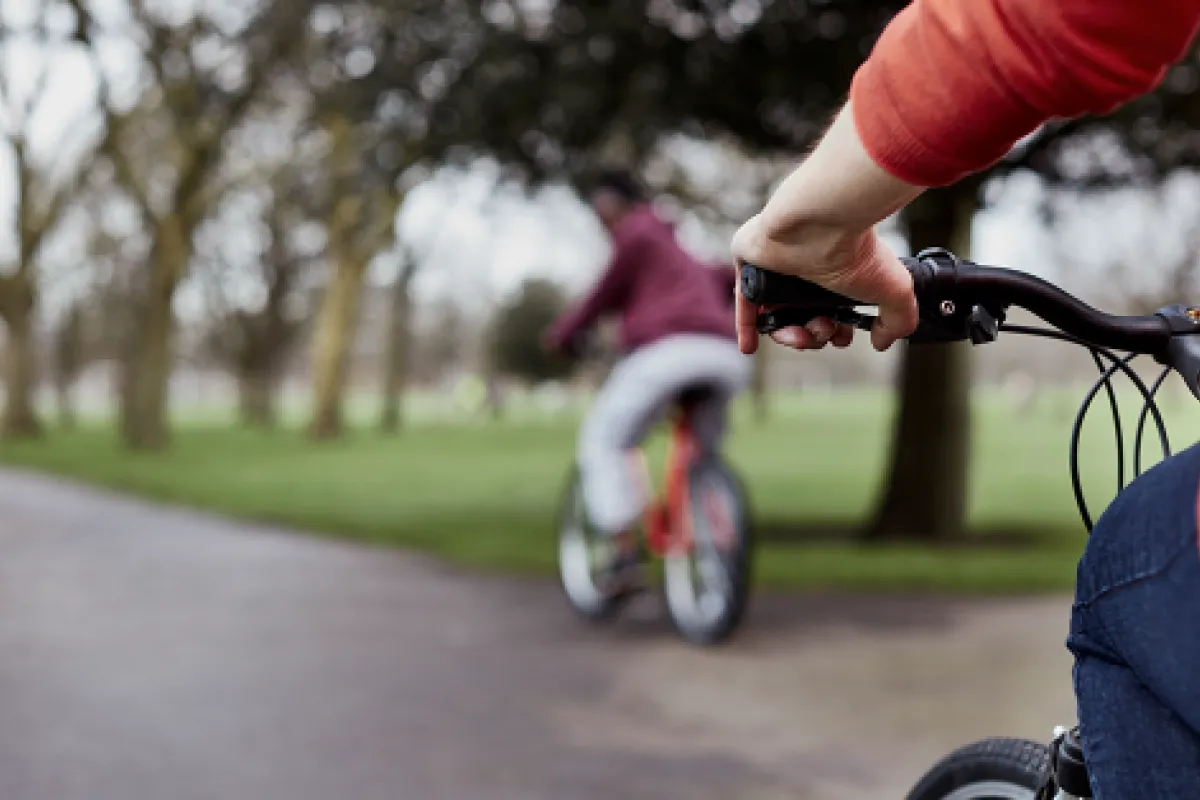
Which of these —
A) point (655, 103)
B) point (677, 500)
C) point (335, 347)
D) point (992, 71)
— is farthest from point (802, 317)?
point (335, 347)

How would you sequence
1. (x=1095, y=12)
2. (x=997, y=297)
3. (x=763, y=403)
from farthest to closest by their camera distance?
(x=763, y=403), (x=997, y=297), (x=1095, y=12)

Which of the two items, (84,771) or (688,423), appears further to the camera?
(688,423)

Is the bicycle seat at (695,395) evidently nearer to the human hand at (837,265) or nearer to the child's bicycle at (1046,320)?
the child's bicycle at (1046,320)

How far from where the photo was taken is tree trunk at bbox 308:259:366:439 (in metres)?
29.9

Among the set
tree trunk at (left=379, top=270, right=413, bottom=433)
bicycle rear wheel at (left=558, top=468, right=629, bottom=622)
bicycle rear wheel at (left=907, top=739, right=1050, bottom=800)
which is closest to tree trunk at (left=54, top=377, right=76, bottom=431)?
tree trunk at (left=379, top=270, right=413, bottom=433)

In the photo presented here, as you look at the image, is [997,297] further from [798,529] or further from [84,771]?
[798,529]

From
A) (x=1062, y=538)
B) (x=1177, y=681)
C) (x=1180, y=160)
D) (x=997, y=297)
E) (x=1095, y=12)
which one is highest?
(x=1180, y=160)

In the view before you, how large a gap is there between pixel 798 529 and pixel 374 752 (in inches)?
289

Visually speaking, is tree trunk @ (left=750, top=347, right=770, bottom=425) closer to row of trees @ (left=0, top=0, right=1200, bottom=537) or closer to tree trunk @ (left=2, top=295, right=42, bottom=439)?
tree trunk @ (left=2, top=295, right=42, bottom=439)

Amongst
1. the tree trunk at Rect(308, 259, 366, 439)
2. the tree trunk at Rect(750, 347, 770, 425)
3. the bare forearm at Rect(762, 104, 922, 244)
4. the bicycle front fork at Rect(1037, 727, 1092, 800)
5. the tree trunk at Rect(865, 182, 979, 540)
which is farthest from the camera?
the tree trunk at Rect(750, 347, 770, 425)

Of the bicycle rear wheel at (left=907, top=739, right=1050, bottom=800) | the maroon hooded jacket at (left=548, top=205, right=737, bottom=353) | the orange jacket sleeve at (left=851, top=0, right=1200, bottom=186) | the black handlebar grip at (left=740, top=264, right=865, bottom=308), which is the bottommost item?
the bicycle rear wheel at (left=907, top=739, right=1050, bottom=800)

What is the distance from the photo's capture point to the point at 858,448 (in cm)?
2653

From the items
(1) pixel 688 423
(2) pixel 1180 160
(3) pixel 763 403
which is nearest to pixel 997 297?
(1) pixel 688 423

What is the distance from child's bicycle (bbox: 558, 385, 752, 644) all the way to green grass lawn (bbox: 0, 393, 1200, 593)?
1.60 metres
